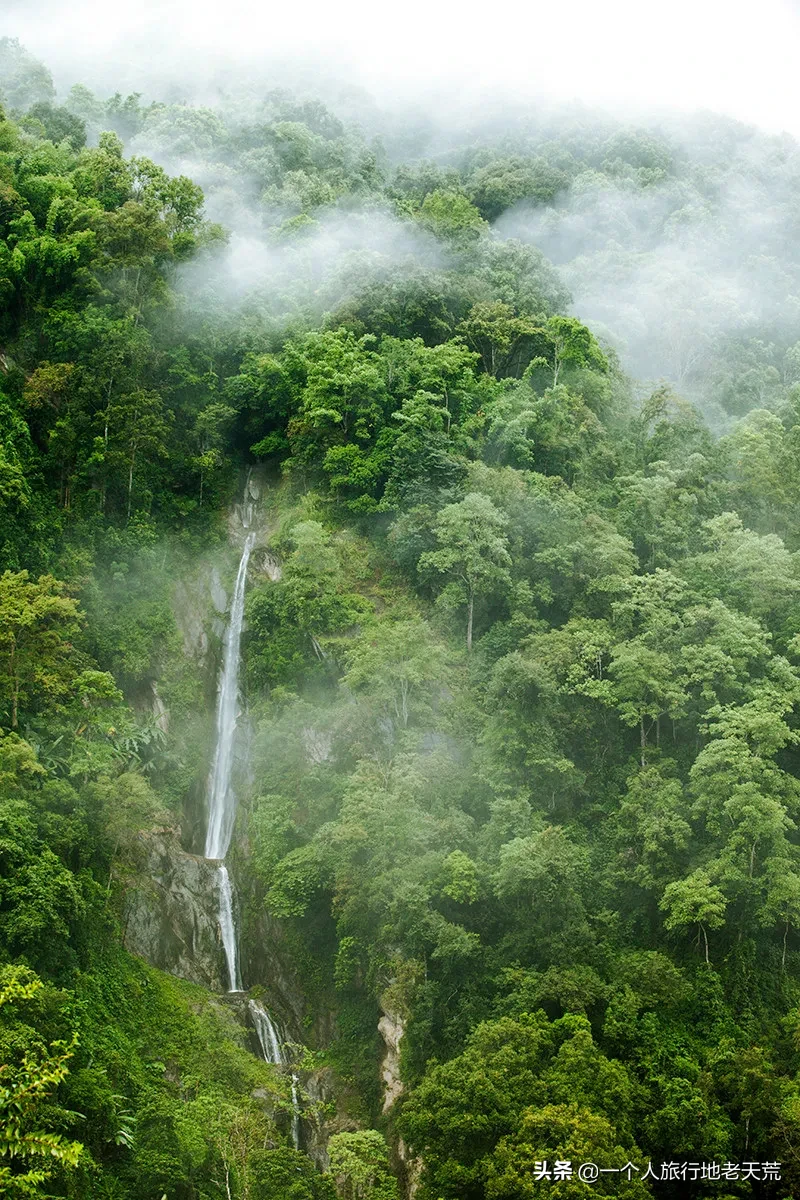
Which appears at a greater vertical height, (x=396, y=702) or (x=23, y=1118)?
(x=396, y=702)

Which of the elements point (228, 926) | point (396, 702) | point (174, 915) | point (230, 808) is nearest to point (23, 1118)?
point (174, 915)

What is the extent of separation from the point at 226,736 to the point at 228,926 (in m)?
6.51

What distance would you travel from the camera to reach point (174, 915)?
95.5ft

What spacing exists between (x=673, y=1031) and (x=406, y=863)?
283 inches

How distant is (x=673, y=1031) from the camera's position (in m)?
23.5

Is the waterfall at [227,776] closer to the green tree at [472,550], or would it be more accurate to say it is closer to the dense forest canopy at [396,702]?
the dense forest canopy at [396,702]

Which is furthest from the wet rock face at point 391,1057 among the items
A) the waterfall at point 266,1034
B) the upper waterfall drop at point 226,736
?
the upper waterfall drop at point 226,736

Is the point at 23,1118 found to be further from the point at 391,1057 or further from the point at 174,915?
the point at 174,915

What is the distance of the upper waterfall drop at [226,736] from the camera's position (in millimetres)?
32062

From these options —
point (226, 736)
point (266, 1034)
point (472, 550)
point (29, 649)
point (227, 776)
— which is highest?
point (472, 550)

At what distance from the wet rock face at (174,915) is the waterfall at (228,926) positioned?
18 centimetres

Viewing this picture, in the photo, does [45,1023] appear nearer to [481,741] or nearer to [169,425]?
[481,741]

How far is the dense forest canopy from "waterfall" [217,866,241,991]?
54 cm

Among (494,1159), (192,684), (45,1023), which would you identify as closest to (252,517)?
(192,684)
